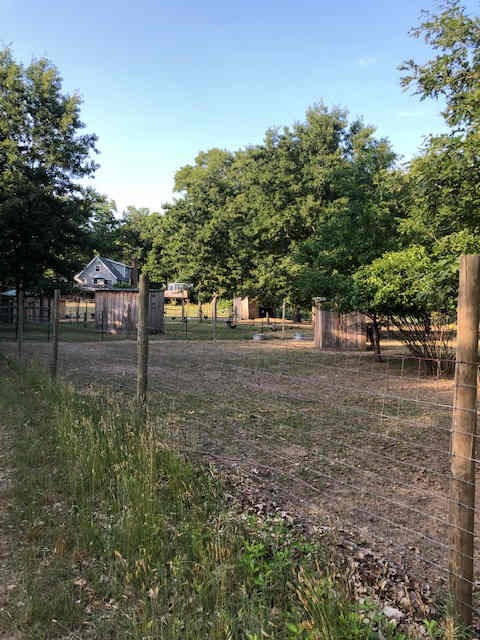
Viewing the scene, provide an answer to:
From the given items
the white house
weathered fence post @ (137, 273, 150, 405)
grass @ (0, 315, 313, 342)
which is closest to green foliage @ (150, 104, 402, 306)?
grass @ (0, 315, 313, 342)

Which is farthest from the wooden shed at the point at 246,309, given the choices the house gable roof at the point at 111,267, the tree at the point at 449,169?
the tree at the point at 449,169

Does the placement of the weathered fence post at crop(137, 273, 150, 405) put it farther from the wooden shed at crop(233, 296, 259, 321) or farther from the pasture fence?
the wooden shed at crop(233, 296, 259, 321)

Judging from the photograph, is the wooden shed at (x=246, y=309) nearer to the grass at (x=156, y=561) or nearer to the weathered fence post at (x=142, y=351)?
the weathered fence post at (x=142, y=351)

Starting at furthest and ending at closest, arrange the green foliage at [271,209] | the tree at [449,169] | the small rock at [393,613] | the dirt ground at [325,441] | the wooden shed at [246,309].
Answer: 1. the wooden shed at [246,309]
2. the green foliage at [271,209]
3. the tree at [449,169]
4. the dirt ground at [325,441]
5. the small rock at [393,613]

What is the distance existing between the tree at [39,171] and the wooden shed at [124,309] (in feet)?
9.15

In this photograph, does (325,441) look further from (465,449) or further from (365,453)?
(465,449)

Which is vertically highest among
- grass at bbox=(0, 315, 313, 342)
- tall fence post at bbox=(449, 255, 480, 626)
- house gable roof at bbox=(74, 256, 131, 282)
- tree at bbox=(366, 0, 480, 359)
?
house gable roof at bbox=(74, 256, 131, 282)

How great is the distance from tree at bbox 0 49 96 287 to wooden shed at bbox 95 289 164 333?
110 inches

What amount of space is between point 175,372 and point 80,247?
1897 cm

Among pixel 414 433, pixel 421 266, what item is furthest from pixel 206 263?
pixel 414 433

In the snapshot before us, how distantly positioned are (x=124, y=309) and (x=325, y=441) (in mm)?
23831

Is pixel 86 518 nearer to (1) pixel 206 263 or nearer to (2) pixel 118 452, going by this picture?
(2) pixel 118 452

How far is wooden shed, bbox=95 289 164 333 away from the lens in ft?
92.6

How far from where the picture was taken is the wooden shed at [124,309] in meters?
28.2
